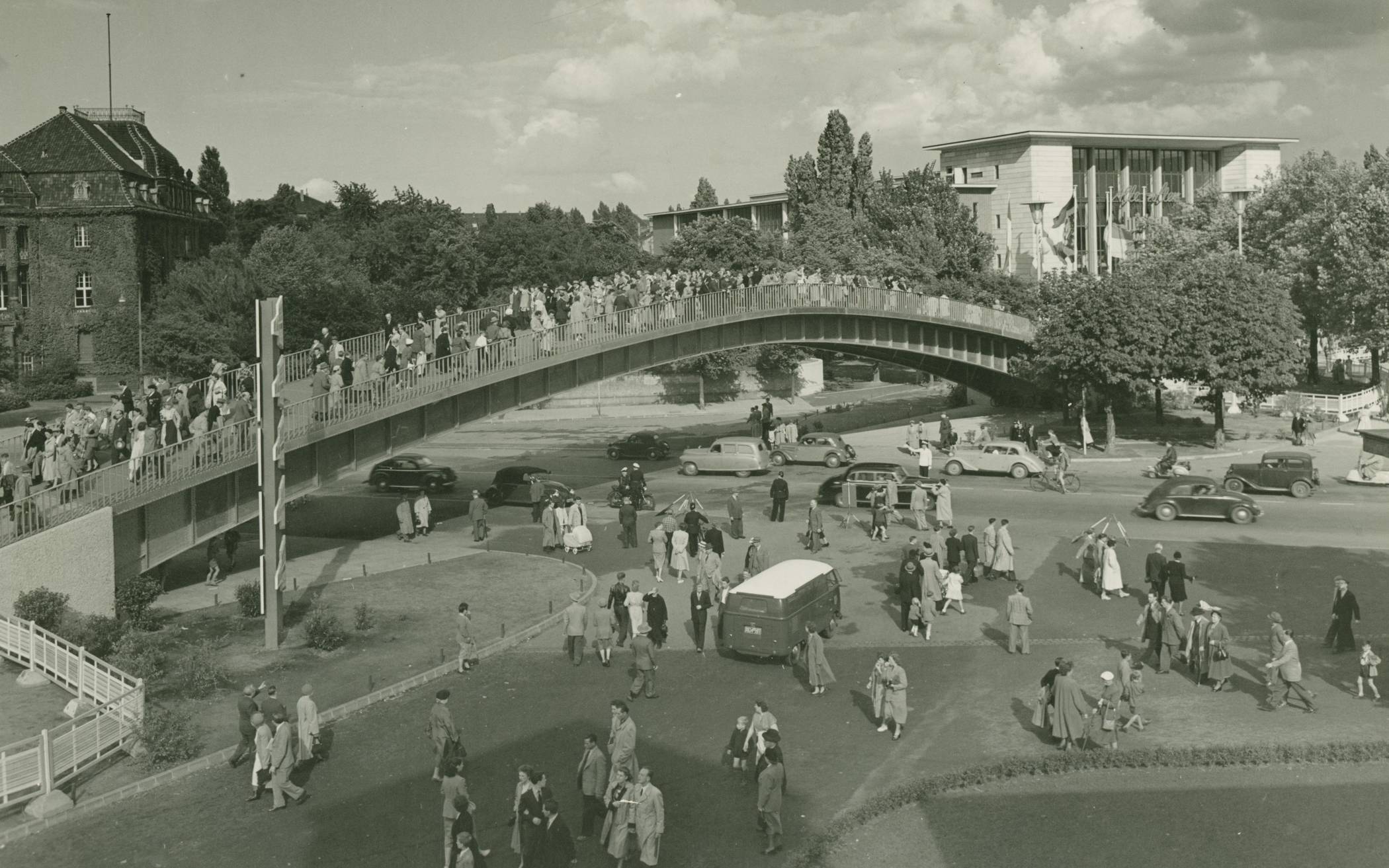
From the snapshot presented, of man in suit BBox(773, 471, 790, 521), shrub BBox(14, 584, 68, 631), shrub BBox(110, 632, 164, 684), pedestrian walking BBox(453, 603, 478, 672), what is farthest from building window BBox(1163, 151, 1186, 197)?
shrub BBox(14, 584, 68, 631)

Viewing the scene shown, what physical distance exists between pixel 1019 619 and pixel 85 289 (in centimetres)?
6427

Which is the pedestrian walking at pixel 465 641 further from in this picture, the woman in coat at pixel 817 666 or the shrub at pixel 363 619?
the woman in coat at pixel 817 666

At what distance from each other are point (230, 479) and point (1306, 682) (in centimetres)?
2282

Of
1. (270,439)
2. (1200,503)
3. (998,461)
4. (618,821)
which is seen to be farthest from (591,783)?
(998,461)

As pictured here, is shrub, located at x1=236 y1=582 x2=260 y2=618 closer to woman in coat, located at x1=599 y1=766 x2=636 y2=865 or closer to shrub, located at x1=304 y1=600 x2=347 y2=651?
shrub, located at x1=304 y1=600 x2=347 y2=651

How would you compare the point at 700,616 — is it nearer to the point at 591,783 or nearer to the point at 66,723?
the point at 591,783

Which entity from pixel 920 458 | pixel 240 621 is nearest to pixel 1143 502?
pixel 920 458

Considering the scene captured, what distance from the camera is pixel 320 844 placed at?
47.5 feet

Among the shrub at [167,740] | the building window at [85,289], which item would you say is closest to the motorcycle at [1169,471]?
the shrub at [167,740]

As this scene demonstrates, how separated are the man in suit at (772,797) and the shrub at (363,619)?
12047 millimetres

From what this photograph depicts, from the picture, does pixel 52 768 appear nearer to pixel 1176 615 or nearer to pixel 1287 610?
pixel 1176 615

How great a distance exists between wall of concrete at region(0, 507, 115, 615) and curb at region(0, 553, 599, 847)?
7761 mm

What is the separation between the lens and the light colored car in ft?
136

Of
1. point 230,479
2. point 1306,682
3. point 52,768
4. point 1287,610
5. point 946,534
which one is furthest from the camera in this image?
point 230,479
